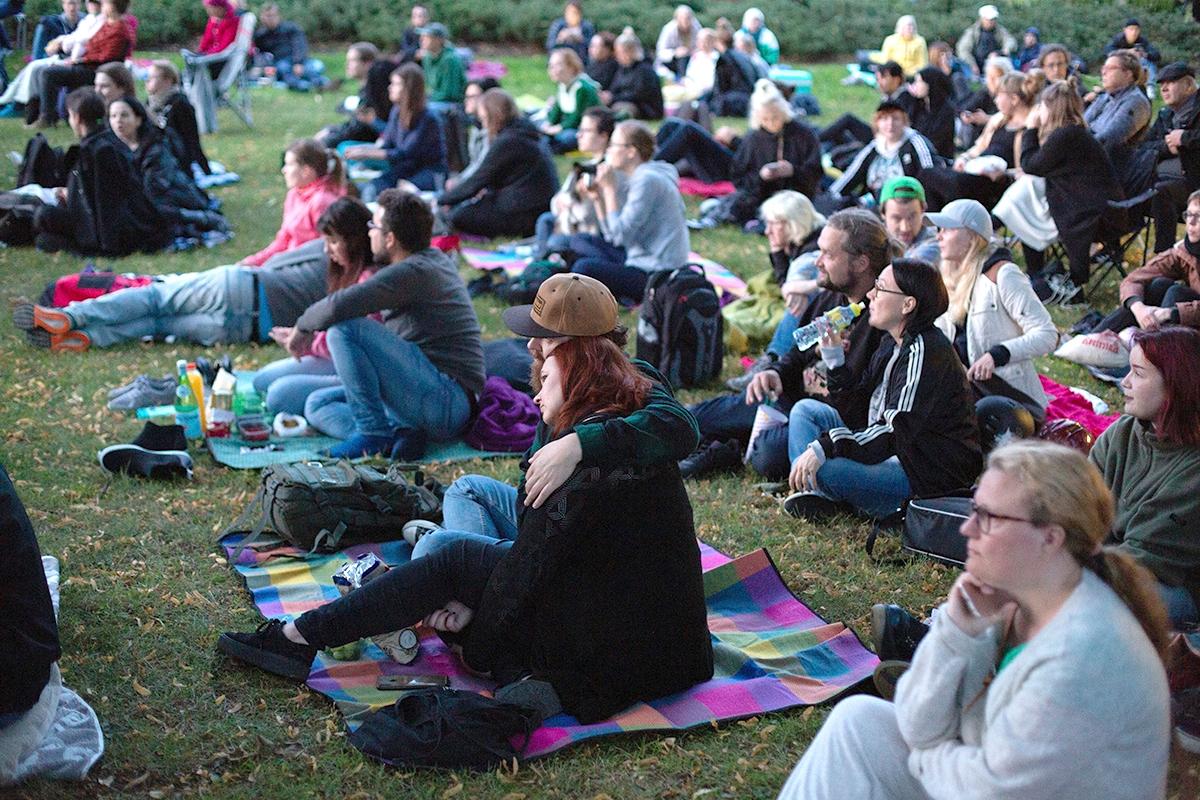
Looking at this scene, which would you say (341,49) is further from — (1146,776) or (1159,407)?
(1146,776)

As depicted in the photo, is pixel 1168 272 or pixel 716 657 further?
pixel 1168 272

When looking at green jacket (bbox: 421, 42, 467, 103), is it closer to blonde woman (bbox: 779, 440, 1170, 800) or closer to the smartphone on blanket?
the smartphone on blanket

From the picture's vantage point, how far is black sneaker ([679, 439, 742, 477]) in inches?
248

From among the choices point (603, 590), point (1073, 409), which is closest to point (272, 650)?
point (603, 590)

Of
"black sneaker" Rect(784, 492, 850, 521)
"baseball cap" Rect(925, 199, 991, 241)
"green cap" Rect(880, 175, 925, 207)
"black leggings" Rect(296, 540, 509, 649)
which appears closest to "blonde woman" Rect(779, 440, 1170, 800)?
"black leggings" Rect(296, 540, 509, 649)

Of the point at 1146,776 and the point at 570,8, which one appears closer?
the point at 1146,776

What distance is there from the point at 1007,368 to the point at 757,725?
2.76 meters

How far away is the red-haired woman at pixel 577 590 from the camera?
378 cm

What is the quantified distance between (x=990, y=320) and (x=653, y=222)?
10.6ft

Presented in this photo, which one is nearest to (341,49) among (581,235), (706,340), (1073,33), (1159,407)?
(1073,33)

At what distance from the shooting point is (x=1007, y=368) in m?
6.13

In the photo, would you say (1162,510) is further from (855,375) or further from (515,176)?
(515,176)

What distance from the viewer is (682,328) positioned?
748 centimetres

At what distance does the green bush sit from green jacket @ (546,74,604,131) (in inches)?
386
